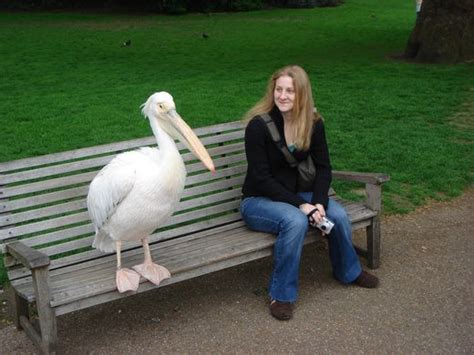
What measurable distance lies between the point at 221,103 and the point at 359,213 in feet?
17.4

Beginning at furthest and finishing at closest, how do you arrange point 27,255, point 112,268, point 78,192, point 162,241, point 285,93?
point 162,241 < point 285,93 < point 78,192 < point 112,268 < point 27,255

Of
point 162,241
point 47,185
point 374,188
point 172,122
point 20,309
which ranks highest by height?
point 172,122

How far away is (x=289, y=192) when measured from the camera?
4.32 metres

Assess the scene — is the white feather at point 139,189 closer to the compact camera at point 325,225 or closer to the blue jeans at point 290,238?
the blue jeans at point 290,238

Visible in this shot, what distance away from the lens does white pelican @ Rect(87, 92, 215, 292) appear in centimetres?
355

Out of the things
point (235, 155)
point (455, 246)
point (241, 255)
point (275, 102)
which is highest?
point (275, 102)

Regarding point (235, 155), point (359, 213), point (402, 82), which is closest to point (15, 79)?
point (402, 82)

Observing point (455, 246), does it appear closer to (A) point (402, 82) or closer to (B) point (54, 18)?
(A) point (402, 82)

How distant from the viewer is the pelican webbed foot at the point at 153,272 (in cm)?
368

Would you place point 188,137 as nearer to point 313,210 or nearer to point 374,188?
point 313,210

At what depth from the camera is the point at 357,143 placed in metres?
7.63

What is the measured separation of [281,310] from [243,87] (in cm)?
708

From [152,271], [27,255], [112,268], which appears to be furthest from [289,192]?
[27,255]

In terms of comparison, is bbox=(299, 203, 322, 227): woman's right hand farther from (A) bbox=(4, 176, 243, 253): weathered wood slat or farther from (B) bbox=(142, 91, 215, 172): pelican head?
(B) bbox=(142, 91, 215, 172): pelican head
